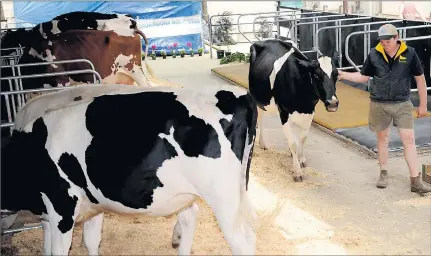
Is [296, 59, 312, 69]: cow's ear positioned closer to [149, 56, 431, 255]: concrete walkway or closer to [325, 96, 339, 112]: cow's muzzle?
[325, 96, 339, 112]: cow's muzzle

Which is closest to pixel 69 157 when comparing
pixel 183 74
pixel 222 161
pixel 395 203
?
pixel 222 161

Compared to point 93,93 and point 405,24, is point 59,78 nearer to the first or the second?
point 93,93

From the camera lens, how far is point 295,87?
22.8 ft

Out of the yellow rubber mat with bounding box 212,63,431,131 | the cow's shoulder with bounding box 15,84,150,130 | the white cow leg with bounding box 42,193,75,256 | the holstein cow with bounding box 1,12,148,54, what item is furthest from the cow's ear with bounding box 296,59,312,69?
the white cow leg with bounding box 42,193,75,256

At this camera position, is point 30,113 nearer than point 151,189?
No

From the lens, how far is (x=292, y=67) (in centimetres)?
705

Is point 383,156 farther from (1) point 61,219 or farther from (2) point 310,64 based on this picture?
(1) point 61,219

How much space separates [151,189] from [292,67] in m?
3.67

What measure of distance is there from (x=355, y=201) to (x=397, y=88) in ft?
3.99

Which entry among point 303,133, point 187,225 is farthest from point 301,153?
point 187,225

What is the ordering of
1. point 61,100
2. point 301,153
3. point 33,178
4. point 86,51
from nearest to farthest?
point 33,178, point 61,100, point 301,153, point 86,51

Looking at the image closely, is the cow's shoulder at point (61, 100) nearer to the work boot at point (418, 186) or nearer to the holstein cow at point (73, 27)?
the work boot at point (418, 186)

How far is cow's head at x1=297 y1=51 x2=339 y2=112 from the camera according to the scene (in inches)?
259

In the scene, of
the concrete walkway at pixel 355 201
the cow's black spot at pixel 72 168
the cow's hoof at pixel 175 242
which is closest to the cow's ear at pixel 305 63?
the concrete walkway at pixel 355 201
